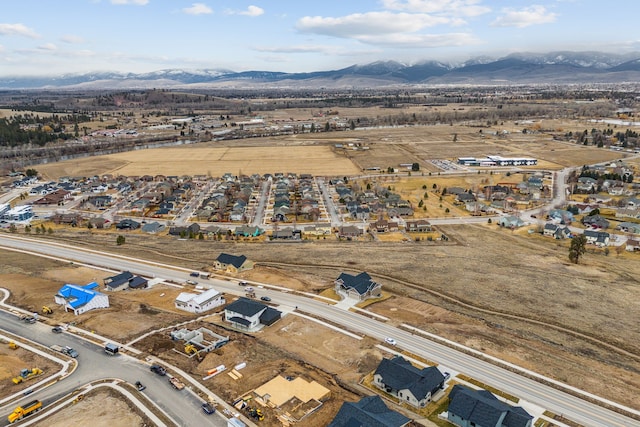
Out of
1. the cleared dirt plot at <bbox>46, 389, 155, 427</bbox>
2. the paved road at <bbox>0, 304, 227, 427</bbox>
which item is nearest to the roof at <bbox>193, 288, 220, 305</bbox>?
the paved road at <bbox>0, 304, 227, 427</bbox>

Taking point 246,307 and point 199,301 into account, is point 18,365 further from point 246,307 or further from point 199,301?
point 246,307

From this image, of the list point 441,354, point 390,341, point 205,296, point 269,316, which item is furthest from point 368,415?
point 205,296

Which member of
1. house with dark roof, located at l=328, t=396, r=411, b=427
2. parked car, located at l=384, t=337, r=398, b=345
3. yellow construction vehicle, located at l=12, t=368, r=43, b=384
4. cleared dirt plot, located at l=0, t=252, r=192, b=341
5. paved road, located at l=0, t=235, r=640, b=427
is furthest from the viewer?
cleared dirt plot, located at l=0, t=252, r=192, b=341

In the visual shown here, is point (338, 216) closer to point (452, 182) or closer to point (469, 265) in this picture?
point (469, 265)

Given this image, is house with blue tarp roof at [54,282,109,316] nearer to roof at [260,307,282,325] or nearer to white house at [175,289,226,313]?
white house at [175,289,226,313]

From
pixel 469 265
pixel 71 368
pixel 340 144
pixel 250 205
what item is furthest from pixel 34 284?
pixel 340 144

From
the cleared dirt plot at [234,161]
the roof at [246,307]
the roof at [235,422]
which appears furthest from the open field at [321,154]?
the roof at [235,422]
